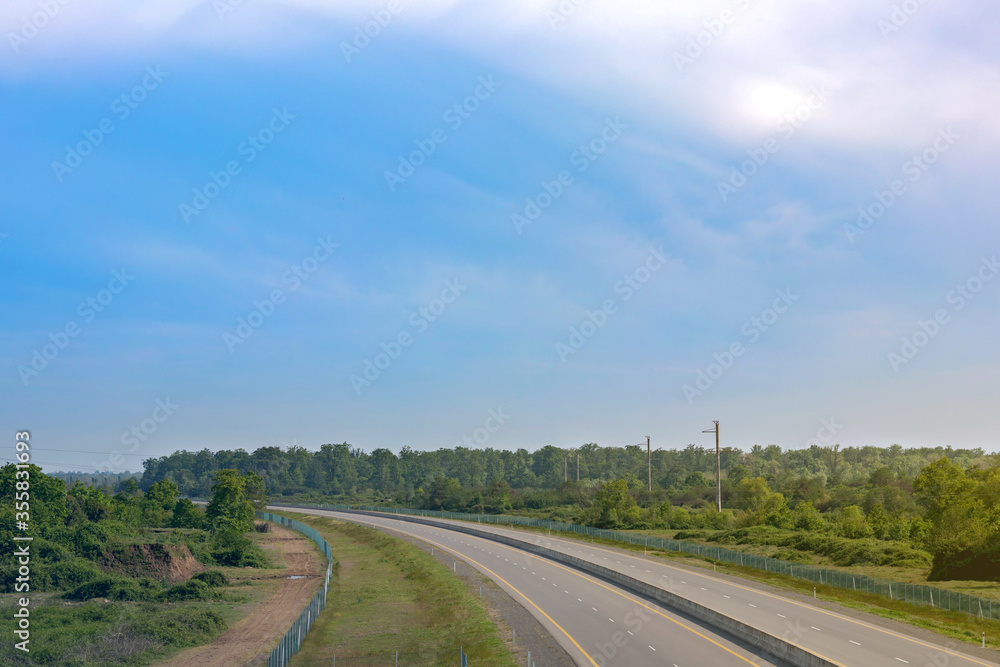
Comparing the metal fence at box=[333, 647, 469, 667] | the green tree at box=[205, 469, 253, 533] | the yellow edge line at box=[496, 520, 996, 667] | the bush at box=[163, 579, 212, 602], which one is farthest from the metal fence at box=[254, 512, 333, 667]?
the green tree at box=[205, 469, 253, 533]

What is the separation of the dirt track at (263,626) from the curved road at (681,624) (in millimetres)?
15630

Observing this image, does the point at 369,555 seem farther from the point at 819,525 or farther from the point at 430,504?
the point at 430,504

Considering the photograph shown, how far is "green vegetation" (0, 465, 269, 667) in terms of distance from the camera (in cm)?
4188

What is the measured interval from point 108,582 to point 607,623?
39.9 metres

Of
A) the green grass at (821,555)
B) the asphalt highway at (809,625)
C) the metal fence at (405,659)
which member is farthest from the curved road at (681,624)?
the green grass at (821,555)

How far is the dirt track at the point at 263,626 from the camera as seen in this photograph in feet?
132

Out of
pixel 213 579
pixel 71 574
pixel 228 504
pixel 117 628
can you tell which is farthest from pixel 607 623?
pixel 228 504

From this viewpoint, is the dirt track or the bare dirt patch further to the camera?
the bare dirt patch

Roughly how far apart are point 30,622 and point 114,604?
6775 mm

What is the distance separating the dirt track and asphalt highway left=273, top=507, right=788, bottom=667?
50.5ft

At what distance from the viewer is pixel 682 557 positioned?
3152 inches

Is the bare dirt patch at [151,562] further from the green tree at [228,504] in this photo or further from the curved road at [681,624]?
the green tree at [228,504]

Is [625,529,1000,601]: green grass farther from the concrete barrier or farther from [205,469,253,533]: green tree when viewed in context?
[205,469,253,533]: green tree

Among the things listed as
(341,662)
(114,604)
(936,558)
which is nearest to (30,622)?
(114,604)
